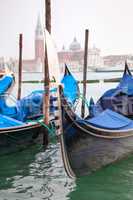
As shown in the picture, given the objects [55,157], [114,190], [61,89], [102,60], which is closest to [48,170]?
[55,157]

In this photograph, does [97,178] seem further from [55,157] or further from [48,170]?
[55,157]

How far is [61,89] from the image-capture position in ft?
16.3

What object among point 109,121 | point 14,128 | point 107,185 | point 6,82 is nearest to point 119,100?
point 109,121

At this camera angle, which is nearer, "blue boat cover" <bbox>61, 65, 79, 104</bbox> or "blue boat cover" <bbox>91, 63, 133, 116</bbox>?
"blue boat cover" <bbox>91, 63, 133, 116</bbox>

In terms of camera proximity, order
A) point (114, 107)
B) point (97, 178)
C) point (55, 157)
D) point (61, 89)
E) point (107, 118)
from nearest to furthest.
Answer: point (61, 89) → point (97, 178) → point (107, 118) → point (55, 157) → point (114, 107)

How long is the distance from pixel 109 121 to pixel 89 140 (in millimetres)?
639

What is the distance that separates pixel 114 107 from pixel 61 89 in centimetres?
317

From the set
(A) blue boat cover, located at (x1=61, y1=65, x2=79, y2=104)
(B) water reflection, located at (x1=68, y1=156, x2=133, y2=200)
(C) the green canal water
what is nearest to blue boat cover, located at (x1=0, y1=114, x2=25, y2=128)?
(C) the green canal water

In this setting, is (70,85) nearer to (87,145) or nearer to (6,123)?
(6,123)

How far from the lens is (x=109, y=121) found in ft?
19.9

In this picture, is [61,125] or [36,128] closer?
[61,125]

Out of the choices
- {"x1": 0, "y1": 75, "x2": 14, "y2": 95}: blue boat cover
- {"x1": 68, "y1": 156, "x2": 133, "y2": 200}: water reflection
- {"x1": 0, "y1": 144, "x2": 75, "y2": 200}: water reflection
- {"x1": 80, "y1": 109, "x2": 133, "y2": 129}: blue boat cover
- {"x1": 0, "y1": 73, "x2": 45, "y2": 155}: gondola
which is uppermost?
{"x1": 0, "y1": 75, "x2": 14, "y2": 95}: blue boat cover

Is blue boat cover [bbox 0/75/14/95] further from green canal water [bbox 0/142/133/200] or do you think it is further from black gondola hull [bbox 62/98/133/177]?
black gondola hull [bbox 62/98/133/177]

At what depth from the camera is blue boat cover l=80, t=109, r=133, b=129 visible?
18.9 feet
